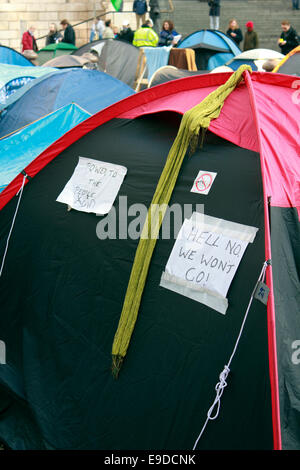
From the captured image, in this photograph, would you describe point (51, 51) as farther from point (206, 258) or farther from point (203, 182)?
point (206, 258)

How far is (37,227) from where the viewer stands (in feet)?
9.73

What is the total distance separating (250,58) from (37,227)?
287 inches

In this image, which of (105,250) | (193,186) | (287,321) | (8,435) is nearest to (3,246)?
(105,250)

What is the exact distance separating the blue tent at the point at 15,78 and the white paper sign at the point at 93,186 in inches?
141

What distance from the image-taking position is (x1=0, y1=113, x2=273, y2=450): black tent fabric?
6.53ft

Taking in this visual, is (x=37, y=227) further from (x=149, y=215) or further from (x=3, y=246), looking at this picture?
(x=149, y=215)

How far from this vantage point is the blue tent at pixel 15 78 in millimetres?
6070

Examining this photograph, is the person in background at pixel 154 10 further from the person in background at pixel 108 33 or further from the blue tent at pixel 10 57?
the blue tent at pixel 10 57

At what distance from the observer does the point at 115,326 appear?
7.98ft

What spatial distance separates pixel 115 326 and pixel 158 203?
0.59 meters

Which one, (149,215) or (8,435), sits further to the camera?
(8,435)

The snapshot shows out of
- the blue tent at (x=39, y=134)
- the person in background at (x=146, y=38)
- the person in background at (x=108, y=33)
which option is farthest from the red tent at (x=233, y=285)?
the person in background at (x=108, y=33)

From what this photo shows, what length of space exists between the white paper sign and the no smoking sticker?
18.2 inches

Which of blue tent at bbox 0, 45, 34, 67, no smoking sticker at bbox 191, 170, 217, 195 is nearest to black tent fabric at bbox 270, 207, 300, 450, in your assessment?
no smoking sticker at bbox 191, 170, 217, 195
